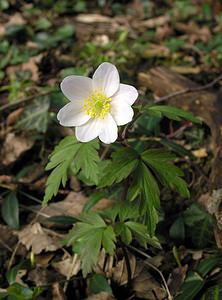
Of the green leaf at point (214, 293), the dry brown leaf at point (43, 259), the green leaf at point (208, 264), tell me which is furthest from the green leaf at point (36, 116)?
the green leaf at point (214, 293)

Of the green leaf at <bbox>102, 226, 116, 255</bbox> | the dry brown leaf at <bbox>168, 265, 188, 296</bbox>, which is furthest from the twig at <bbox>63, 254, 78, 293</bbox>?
the dry brown leaf at <bbox>168, 265, 188, 296</bbox>

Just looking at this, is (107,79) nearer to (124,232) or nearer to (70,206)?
(124,232)

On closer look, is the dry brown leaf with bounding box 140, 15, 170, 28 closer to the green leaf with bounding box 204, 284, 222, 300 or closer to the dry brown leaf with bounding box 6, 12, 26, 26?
the dry brown leaf with bounding box 6, 12, 26, 26

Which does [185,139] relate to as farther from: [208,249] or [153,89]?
[208,249]

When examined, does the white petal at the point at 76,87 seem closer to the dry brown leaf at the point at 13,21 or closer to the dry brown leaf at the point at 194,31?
the dry brown leaf at the point at 194,31

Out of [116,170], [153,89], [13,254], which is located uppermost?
[116,170]

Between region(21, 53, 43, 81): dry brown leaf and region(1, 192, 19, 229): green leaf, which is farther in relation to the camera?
region(21, 53, 43, 81): dry brown leaf

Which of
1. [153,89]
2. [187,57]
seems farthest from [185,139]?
[187,57]
